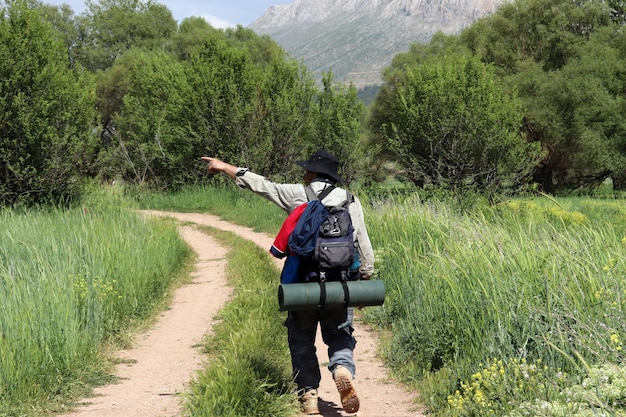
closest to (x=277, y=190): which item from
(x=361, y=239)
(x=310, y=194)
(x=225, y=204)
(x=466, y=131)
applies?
(x=310, y=194)

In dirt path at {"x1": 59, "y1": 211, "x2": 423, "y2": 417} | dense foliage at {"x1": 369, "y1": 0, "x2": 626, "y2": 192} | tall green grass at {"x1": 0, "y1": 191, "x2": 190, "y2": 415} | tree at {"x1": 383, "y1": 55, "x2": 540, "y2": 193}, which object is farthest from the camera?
dense foliage at {"x1": 369, "y1": 0, "x2": 626, "y2": 192}

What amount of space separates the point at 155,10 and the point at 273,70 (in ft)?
104

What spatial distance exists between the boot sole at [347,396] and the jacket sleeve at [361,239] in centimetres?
84

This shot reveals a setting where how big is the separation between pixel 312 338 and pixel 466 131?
66.6 feet

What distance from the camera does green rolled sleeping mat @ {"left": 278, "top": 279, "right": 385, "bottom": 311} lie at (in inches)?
177

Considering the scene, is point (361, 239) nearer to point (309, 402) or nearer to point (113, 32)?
point (309, 402)

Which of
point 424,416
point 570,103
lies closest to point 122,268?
point 424,416

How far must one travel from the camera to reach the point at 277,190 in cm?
487

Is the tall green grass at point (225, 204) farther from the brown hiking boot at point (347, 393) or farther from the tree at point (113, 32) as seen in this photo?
the tree at point (113, 32)

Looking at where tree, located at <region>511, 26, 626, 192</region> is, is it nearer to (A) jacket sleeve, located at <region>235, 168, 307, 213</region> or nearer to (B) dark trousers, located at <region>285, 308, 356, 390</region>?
(B) dark trousers, located at <region>285, 308, 356, 390</region>

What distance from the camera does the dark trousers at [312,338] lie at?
193 inches

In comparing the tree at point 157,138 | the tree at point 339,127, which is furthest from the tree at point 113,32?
the tree at point 339,127

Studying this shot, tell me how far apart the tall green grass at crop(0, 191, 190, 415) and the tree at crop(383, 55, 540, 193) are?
14.9m

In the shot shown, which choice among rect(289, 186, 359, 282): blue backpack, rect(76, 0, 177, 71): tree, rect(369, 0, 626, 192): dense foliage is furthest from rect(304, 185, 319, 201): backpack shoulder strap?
rect(76, 0, 177, 71): tree
